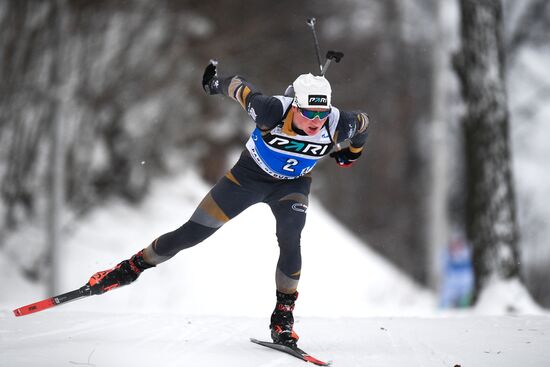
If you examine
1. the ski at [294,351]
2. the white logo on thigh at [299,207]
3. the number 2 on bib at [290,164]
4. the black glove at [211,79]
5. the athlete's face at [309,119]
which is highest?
the black glove at [211,79]

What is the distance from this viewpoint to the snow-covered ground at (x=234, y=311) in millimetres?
5844

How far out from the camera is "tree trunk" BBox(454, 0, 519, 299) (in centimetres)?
966

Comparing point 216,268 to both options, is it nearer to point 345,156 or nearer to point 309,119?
point 345,156

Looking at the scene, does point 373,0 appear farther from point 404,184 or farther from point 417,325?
point 417,325

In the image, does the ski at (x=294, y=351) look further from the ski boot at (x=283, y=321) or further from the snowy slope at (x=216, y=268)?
the snowy slope at (x=216, y=268)

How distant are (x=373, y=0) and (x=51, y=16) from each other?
12.6 meters

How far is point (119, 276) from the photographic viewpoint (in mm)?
6344

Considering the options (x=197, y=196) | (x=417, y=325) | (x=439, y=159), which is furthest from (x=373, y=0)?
(x=417, y=325)

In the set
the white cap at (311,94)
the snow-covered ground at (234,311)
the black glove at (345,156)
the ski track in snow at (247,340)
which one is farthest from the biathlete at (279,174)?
the snow-covered ground at (234,311)

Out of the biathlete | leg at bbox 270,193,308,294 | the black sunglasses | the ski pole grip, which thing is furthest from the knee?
the ski pole grip

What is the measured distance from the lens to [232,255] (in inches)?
557

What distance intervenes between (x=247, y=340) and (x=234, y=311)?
547 centimetres

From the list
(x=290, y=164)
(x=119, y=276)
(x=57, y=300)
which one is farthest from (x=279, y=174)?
(x=57, y=300)

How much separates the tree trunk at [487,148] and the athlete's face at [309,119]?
14.1 ft
